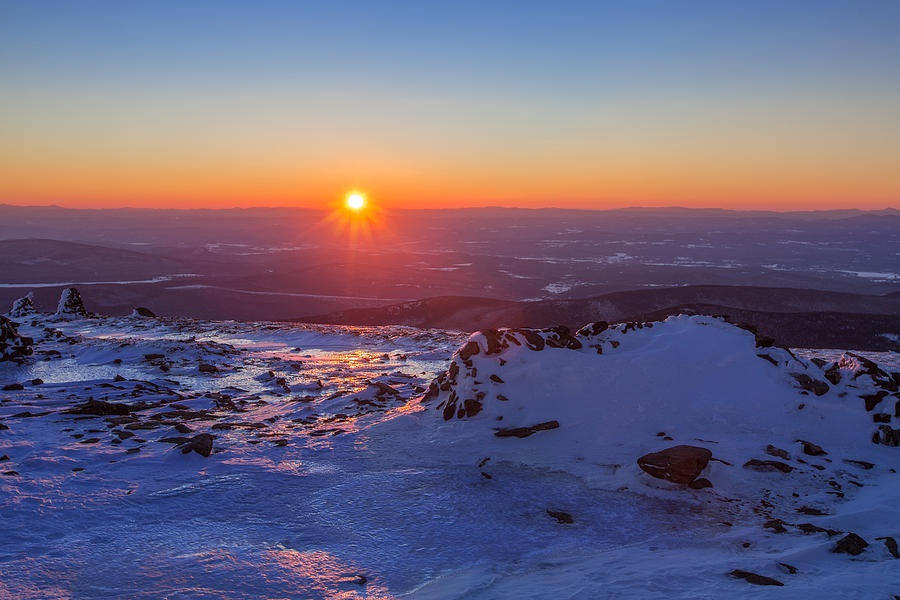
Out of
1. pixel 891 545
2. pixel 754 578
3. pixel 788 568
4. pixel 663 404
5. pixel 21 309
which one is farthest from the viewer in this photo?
pixel 21 309

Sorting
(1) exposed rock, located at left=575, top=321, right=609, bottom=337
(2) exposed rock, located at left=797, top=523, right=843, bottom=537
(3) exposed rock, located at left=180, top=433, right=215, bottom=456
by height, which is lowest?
(3) exposed rock, located at left=180, top=433, right=215, bottom=456

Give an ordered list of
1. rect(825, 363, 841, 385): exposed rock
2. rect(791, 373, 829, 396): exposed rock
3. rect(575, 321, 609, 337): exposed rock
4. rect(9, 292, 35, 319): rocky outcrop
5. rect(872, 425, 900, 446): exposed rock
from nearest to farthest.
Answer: rect(872, 425, 900, 446): exposed rock
rect(791, 373, 829, 396): exposed rock
rect(825, 363, 841, 385): exposed rock
rect(575, 321, 609, 337): exposed rock
rect(9, 292, 35, 319): rocky outcrop

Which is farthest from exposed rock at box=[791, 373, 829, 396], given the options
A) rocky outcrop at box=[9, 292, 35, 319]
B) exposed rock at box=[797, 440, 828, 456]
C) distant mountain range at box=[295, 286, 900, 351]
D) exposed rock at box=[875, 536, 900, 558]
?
rocky outcrop at box=[9, 292, 35, 319]

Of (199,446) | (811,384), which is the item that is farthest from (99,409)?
(811,384)

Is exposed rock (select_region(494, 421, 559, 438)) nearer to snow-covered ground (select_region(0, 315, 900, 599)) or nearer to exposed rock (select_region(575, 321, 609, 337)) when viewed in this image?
snow-covered ground (select_region(0, 315, 900, 599))

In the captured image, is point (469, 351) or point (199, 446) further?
point (469, 351)

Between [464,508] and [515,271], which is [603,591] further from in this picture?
[515,271]

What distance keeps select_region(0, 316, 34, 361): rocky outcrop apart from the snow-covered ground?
2.18 m

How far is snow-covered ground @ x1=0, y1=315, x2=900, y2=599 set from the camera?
501 centimetres

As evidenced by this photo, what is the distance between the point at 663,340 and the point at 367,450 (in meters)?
6.26

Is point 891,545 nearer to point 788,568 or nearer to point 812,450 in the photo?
point 788,568

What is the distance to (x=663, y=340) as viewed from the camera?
11.1 metres

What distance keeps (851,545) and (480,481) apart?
4.06m

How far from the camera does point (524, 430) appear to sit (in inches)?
346
